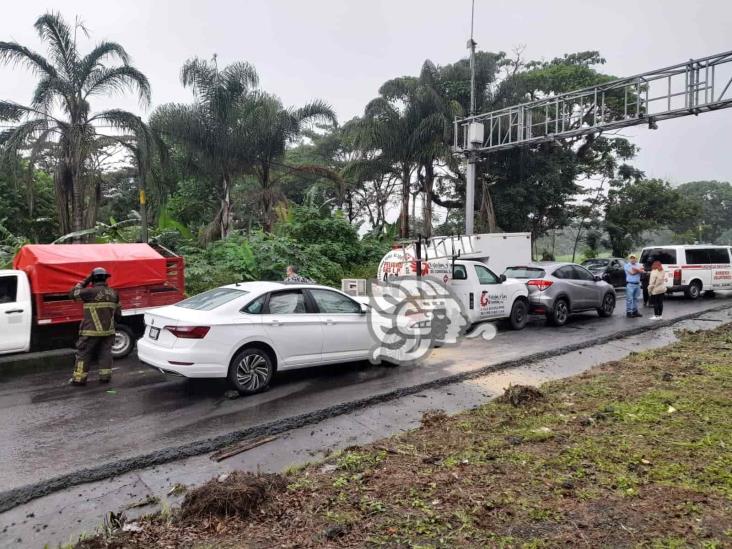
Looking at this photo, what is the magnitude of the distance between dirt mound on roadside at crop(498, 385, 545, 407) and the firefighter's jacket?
216 inches

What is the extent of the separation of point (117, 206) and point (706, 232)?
234 ft

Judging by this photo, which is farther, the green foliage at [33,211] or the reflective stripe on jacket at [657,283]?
the green foliage at [33,211]

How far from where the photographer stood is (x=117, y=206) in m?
28.9

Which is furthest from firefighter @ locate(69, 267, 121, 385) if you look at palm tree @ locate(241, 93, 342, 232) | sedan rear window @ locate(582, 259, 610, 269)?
sedan rear window @ locate(582, 259, 610, 269)

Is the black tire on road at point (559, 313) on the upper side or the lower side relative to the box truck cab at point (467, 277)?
lower

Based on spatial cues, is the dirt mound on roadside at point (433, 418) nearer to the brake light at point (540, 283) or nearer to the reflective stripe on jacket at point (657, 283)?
the brake light at point (540, 283)

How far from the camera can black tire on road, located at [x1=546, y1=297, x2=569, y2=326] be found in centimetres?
1195

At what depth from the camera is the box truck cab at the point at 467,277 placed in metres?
10.7

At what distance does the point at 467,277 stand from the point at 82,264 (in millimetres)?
7207

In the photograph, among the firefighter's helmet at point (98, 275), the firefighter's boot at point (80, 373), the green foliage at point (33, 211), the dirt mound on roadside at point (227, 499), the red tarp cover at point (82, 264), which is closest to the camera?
the dirt mound on roadside at point (227, 499)

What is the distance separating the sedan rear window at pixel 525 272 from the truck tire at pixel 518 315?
2.82 feet

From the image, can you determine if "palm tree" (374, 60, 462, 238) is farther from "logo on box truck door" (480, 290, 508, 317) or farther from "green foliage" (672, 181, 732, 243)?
"green foliage" (672, 181, 732, 243)

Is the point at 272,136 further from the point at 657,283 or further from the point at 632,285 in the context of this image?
the point at 657,283

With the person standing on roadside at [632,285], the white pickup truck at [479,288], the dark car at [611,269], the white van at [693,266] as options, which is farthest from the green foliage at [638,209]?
the white pickup truck at [479,288]
